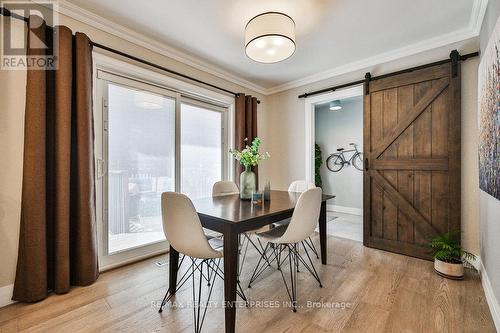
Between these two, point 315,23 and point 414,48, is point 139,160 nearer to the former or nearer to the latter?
point 315,23

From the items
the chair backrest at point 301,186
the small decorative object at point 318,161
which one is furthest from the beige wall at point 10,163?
the small decorative object at point 318,161

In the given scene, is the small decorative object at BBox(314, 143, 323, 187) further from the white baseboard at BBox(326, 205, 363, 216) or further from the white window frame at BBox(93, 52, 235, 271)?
the white window frame at BBox(93, 52, 235, 271)

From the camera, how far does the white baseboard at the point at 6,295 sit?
68.2 inches

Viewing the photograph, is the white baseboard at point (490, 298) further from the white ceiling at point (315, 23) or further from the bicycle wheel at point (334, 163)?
the bicycle wheel at point (334, 163)

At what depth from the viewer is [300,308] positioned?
1.70 m

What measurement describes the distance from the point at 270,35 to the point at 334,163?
4.14 metres

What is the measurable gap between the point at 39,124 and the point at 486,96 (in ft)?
11.3

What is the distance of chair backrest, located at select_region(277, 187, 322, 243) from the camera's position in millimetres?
1619

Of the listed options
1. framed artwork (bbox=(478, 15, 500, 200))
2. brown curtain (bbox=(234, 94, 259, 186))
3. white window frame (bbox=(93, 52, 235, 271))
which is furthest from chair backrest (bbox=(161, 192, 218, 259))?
brown curtain (bbox=(234, 94, 259, 186))

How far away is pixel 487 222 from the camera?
184 cm

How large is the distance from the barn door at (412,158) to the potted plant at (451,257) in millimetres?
225

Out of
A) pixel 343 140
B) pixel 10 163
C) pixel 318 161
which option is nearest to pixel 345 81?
pixel 343 140

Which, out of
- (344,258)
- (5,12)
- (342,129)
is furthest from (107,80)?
(342,129)

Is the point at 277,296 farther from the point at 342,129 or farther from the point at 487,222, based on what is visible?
the point at 342,129
